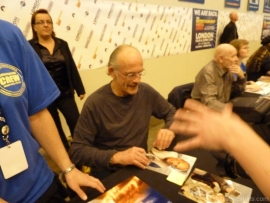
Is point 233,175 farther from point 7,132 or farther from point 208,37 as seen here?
point 208,37

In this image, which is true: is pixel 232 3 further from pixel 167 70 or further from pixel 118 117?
pixel 118 117

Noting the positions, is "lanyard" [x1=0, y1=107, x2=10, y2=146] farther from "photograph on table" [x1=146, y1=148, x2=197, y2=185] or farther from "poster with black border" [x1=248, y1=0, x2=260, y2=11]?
"poster with black border" [x1=248, y1=0, x2=260, y2=11]

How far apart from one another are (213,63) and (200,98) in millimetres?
349

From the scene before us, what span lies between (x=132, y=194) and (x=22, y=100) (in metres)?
0.50

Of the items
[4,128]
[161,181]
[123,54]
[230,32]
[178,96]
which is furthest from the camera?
[230,32]

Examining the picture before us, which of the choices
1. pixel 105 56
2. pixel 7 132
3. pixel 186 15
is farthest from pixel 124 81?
pixel 186 15

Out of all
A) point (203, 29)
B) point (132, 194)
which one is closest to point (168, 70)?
point (203, 29)

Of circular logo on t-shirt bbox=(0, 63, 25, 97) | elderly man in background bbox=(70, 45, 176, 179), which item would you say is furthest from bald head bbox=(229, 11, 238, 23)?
circular logo on t-shirt bbox=(0, 63, 25, 97)

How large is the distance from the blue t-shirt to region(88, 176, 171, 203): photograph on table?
0.22m

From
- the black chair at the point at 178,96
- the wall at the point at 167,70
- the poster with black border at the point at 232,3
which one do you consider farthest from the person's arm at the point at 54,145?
the poster with black border at the point at 232,3

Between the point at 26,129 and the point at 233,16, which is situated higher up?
the point at 233,16

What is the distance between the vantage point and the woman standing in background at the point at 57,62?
→ 7.50 ft

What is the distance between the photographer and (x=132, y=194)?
→ 924mm

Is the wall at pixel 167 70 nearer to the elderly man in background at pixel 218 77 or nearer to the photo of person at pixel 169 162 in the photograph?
the elderly man in background at pixel 218 77
